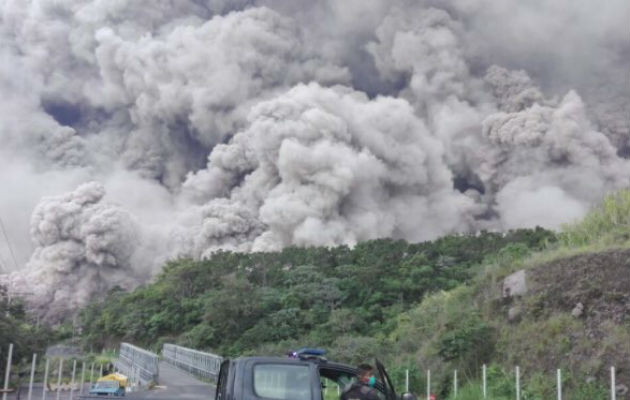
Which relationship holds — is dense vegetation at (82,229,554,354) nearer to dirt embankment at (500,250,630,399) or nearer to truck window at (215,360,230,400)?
dirt embankment at (500,250,630,399)

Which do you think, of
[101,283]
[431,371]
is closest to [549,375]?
[431,371]

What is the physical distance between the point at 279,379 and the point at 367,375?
2.51 ft

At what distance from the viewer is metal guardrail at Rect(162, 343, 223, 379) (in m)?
25.8

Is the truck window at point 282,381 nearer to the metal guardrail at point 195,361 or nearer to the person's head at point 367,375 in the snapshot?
the person's head at point 367,375

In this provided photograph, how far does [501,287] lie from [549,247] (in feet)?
9.74

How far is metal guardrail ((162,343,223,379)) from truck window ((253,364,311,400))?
1649 centimetres

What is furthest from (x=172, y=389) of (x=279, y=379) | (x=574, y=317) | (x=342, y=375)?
(x=279, y=379)

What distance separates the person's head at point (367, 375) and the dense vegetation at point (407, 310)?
8.12 metres

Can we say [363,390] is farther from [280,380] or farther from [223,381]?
[223,381]

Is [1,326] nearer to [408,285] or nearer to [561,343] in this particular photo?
[561,343]

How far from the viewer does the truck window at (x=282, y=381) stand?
18.7 ft

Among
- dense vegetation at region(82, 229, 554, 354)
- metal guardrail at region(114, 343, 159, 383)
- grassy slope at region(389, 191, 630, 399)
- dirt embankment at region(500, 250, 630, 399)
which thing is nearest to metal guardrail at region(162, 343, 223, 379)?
metal guardrail at region(114, 343, 159, 383)

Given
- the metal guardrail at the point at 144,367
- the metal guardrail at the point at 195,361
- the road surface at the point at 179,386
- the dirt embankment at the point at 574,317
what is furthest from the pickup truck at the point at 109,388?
the dirt embankment at the point at 574,317

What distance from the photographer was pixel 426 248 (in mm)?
44625
